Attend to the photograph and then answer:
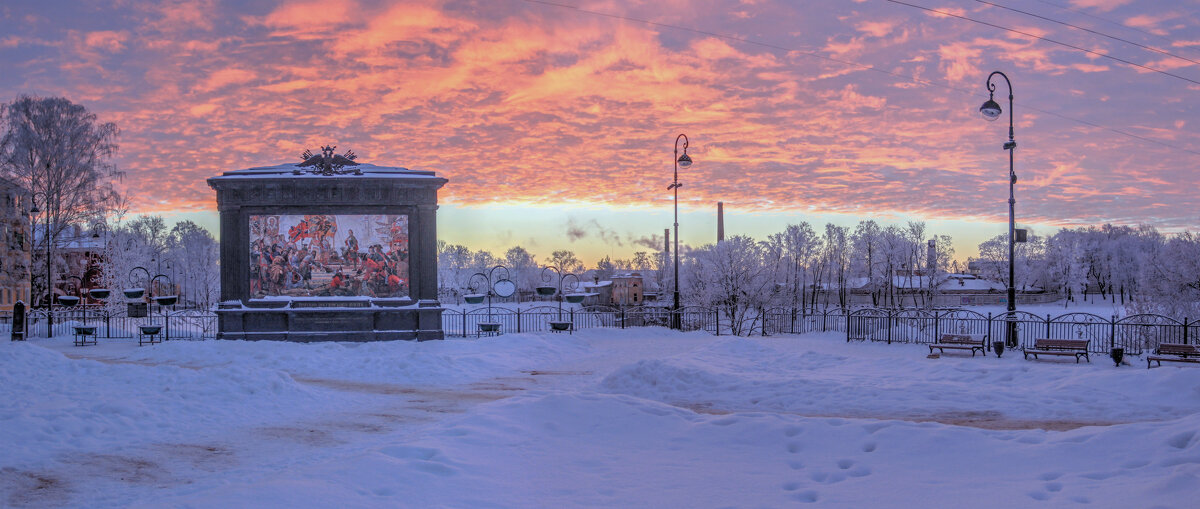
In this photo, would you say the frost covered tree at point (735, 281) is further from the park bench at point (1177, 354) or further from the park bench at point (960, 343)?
Result: the park bench at point (1177, 354)

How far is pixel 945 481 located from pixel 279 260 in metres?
22.7

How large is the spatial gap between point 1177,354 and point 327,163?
24.9 m

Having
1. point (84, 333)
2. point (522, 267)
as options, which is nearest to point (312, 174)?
point (84, 333)

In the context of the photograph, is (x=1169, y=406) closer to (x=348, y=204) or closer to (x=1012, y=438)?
(x=1012, y=438)

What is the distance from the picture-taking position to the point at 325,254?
80.9ft

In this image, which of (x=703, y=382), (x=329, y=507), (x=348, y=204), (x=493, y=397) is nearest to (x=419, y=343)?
(x=348, y=204)

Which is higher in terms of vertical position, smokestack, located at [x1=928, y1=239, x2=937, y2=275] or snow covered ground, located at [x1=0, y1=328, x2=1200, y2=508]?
→ smokestack, located at [x1=928, y1=239, x2=937, y2=275]

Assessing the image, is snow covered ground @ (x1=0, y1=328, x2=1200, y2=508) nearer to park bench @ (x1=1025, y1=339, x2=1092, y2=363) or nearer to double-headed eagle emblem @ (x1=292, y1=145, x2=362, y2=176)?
park bench @ (x1=1025, y1=339, x2=1092, y2=363)

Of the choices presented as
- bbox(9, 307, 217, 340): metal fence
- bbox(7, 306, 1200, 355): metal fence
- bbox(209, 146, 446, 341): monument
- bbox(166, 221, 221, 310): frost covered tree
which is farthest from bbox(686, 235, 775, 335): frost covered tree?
bbox(166, 221, 221, 310): frost covered tree

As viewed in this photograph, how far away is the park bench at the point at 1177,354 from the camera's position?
15.8 meters

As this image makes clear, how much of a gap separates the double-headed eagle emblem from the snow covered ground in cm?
993

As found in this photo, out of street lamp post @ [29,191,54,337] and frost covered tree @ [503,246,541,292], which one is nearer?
street lamp post @ [29,191,54,337]

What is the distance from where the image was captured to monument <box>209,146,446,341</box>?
24.5m

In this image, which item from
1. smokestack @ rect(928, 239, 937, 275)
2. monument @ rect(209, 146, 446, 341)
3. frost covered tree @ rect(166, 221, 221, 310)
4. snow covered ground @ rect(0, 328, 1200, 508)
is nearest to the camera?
snow covered ground @ rect(0, 328, 1200, 508)
